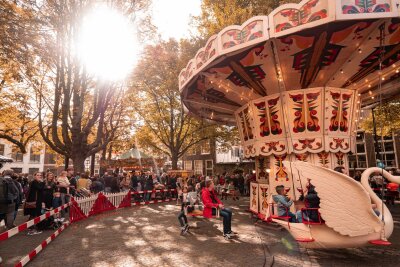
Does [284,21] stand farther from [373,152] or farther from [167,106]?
[373,152]

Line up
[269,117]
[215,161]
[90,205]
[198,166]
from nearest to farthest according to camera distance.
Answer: [269,117] → [90,205] → [215,161] → [198,166]

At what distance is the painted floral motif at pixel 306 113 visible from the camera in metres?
9.34

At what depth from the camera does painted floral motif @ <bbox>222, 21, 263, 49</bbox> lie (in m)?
6.51

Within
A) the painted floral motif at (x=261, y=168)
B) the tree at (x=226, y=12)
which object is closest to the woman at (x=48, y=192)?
the painted floral motif at (x=261, y=168)

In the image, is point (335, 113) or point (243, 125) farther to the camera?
point (243, 125)

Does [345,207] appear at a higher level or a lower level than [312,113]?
lower

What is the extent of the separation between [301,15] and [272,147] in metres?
4.86

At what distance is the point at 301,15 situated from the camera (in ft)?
19.6

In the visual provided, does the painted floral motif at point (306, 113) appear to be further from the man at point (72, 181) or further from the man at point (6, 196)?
the man at point (72, 181)

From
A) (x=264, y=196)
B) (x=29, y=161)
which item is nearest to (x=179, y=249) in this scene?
(x=264, y=196)

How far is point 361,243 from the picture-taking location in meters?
4.88

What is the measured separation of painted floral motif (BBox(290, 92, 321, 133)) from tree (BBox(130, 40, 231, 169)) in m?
9.37

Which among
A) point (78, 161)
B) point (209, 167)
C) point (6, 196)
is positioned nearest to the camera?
point (6, 196)

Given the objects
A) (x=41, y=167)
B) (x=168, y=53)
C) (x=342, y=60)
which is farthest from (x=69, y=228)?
(x=41, y=167)
